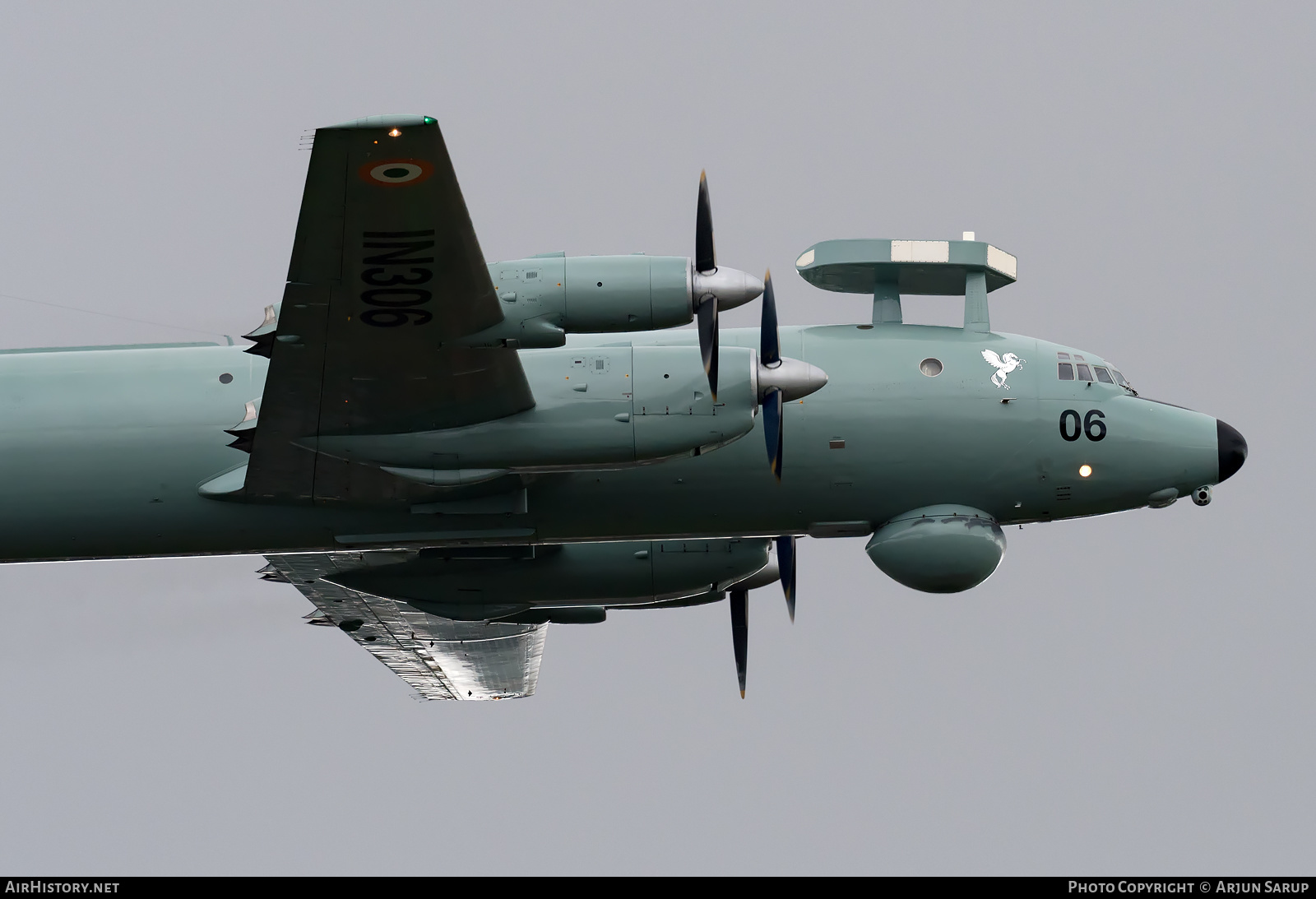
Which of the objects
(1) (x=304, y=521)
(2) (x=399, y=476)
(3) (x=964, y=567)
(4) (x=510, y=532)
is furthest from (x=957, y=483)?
(1) (x=304, y=521)

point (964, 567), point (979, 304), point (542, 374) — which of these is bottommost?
point (964, 567)

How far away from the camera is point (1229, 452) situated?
22.9m

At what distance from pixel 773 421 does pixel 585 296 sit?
3312mm

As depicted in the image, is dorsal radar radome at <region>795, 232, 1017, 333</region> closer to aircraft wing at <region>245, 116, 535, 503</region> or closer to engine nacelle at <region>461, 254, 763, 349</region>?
engine nacelle at <region>461, 254, 763, 349</region>

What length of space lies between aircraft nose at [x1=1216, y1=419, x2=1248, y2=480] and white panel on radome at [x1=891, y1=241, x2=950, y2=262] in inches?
192

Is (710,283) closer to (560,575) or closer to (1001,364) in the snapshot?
(1001,364)

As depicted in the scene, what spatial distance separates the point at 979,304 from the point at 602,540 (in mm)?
6820

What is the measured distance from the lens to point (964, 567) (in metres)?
22.6

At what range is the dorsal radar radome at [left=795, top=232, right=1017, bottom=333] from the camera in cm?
2344

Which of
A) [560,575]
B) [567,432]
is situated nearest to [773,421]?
[567,432]

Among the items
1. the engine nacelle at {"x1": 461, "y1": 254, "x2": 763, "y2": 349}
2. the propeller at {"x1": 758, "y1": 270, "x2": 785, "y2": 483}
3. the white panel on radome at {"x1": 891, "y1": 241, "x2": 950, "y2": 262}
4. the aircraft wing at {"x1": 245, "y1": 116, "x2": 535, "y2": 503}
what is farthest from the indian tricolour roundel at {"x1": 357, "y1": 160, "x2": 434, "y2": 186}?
the white panel on radome at {"x1": 891, "y1": 241, "x2": 950, "y2": 262}

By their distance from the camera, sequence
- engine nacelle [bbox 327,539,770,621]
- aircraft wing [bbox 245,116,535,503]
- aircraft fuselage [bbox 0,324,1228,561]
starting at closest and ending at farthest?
1. aircraft wing [bbox 245,116,535,503]
2. aircraft fuselage [bbox 0,324,1228,561]
3. engine nacelle [bbox 327,539,770,621]

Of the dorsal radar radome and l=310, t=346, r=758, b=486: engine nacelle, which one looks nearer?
l=310, t=346, r=758, b=486: engine nacelle
